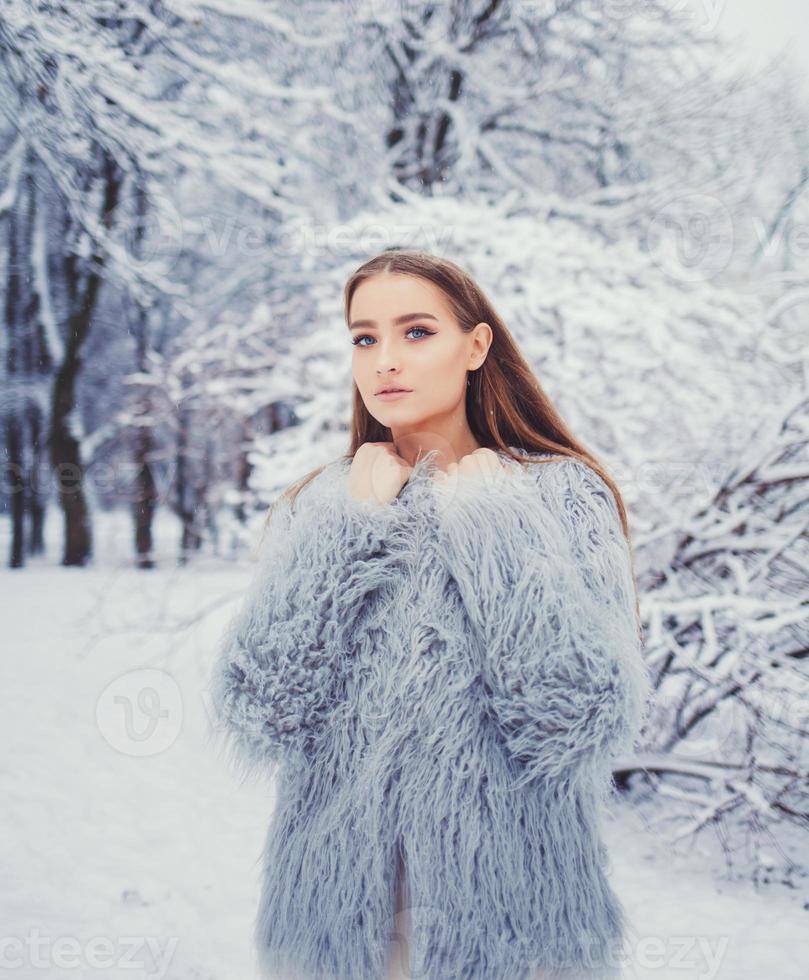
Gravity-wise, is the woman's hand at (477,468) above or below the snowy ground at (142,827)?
above

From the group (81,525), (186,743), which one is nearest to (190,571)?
(81,525)

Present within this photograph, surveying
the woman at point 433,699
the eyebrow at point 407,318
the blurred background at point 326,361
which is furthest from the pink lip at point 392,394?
the blurred background at point 326,361

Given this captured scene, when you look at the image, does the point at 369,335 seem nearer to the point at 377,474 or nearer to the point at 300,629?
the point at 377,474

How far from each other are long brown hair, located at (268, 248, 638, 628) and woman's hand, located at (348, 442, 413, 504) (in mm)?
118

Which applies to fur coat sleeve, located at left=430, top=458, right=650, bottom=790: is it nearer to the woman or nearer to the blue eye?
the woman

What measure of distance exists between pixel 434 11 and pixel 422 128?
572 millimetres

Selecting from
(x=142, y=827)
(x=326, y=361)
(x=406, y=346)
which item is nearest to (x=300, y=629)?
(x=406, y=346)

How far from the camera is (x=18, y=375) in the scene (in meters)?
3.13

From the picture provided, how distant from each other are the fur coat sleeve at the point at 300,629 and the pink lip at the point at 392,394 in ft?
0.56

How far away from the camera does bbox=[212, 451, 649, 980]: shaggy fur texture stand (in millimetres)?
943

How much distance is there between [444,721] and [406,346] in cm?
59

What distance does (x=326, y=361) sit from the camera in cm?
331

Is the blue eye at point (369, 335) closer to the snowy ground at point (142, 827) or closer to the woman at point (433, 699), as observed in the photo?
the woman at point (433, 699)

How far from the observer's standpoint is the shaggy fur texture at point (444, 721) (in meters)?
0.94
